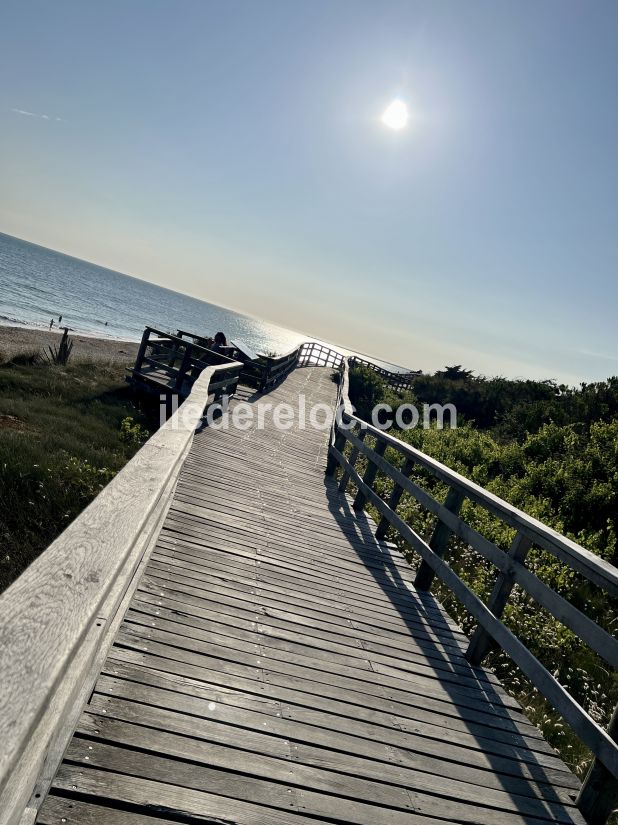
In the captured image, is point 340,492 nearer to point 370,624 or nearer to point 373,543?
point 373,543

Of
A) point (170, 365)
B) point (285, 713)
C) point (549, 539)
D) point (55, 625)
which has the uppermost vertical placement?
point (549, 539)

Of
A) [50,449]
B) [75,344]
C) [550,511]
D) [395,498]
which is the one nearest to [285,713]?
[395,498]

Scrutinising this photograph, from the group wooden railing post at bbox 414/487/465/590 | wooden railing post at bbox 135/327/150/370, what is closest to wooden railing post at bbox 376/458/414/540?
wooden railing post at bbox 414/487/465/590

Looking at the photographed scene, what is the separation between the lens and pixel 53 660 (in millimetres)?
1132

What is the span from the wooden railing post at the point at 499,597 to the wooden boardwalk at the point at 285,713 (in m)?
0.12

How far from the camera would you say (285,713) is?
2768 millimetres

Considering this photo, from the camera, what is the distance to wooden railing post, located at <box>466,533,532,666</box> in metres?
3.72

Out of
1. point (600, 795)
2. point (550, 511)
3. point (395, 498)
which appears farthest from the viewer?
point (550, 511)

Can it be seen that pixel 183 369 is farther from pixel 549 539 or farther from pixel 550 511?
pixel 549 539

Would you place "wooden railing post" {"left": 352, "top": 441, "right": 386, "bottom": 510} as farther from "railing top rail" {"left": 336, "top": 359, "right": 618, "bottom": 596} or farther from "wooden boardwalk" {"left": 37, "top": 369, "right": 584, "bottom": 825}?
"wooden boardwalk" {"left": 37, "top": 369, "right": 584, "bottom": 825}

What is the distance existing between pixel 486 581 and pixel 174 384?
10.3 m

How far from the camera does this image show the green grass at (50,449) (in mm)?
6723

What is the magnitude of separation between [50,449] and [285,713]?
24.2 ft

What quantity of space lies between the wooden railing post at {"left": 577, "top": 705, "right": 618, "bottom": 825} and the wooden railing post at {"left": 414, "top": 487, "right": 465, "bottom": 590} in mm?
2195
